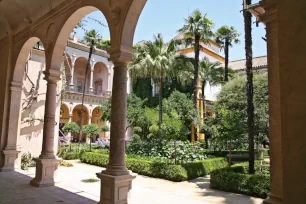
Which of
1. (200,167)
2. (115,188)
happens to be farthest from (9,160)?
(200,167)

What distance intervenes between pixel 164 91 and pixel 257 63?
13.1m

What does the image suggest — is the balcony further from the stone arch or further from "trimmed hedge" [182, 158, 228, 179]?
the stone arch

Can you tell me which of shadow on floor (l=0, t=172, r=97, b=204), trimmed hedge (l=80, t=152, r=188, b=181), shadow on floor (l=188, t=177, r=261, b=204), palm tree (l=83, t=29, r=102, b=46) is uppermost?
palm tree (l=83, t=29, r=102, b=46)

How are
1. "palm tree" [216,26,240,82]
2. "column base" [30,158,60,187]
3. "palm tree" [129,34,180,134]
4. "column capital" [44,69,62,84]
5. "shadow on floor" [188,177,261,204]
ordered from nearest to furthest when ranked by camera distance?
"column base" [30,158,60,187] < "column capital" [44,69,62,84] < "shadow on floor" [188,177,261,204] < "palm tree" [129,34,180,134] < "palm tree" [216,26,240,82]

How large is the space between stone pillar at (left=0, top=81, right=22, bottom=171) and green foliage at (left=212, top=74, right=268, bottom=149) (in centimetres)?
784

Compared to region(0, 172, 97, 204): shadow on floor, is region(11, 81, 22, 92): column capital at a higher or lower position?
higher

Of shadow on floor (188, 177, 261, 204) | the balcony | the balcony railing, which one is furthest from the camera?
the balcony railing

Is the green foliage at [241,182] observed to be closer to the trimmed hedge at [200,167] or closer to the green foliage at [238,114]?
the green foliage at [238,114]

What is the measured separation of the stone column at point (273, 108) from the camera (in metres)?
2.79

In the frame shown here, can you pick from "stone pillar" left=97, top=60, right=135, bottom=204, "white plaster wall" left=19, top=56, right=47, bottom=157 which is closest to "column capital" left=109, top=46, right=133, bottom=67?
"stone pillar" left=97, top=60, right=135, bottom=204

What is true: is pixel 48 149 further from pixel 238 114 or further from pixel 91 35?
pixel 91 35

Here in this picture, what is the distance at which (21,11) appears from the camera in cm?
798

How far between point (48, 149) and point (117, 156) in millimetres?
3015

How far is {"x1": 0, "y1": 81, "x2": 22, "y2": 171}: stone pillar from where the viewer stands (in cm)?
886
